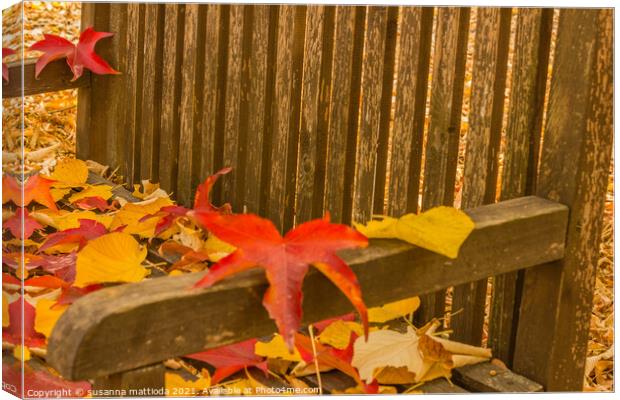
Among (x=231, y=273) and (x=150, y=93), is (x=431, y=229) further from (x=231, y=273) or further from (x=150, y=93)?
(x=150, y=93)

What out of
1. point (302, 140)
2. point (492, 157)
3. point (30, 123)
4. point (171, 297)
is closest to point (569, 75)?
point (492, 157)

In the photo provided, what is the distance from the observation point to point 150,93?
2.38 metres

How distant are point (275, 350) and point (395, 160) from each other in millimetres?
422

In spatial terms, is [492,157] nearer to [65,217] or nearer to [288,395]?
[288,395]

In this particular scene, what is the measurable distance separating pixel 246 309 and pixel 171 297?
107 mm

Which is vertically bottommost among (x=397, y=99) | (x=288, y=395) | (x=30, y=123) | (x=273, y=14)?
→ (x=288, y=395)

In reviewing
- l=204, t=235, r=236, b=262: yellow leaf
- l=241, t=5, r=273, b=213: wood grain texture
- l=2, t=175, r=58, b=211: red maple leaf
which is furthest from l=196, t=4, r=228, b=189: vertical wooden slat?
l=2, t=175, r=58, b=211: red maple leaf

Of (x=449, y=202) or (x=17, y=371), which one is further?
(x=449, y=202)

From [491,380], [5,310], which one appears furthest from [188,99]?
[491,380]

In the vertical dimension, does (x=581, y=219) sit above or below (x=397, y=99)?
below

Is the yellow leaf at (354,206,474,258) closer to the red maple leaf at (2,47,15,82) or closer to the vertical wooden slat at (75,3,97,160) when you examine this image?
the red maple leaf at (2,47,15,82)

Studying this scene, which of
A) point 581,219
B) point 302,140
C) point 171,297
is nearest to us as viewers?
point 171,297

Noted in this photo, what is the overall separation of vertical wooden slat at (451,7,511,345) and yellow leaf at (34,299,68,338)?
71 centimetres

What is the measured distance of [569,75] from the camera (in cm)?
156
